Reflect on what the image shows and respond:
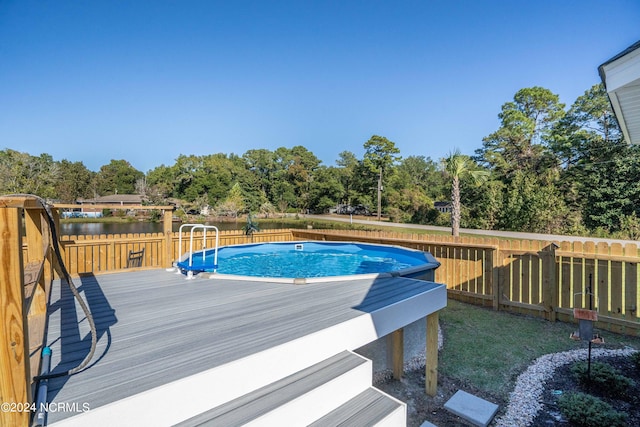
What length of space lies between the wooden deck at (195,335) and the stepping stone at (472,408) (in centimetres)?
88

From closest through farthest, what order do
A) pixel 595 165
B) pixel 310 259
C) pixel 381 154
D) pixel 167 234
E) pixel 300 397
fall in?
pixel 300 397 → pixel 167 234 → pixel 310 259 → pixel 595 165 → pixel 381 154

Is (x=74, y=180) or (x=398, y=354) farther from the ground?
(x=74, y=180)

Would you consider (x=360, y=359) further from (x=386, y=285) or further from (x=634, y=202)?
(x=634, y=202)

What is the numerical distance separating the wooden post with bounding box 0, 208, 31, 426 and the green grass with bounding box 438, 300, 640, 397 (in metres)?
3.80

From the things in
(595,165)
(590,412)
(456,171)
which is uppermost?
(595,165)

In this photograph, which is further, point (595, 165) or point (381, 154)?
point (381, 154)

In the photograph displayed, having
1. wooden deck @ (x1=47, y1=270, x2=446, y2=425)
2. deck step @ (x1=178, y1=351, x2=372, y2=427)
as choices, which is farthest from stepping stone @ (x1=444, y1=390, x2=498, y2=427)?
deck step @ (x1=178, y1=351, x2=372, y2=427)

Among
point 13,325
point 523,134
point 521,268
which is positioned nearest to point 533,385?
point 521,268

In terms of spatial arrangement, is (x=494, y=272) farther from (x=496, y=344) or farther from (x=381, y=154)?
(x=381, y=154)

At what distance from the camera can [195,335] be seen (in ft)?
6.98

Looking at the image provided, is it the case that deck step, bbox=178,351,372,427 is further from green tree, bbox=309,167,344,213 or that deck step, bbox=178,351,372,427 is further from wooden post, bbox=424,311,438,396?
green tree, bbox=309,167,344,213

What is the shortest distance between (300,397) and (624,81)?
2.94m

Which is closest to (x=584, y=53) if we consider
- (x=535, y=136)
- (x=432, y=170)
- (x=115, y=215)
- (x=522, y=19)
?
(x=522, y=19)

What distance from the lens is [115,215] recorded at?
113 ft
